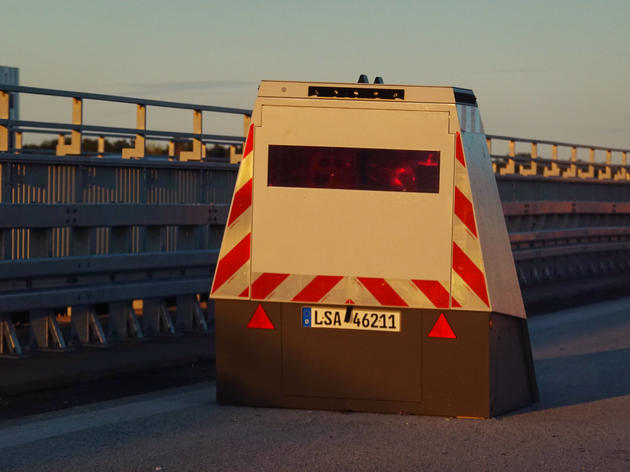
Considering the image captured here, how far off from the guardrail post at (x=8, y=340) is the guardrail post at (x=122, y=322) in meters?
1.38

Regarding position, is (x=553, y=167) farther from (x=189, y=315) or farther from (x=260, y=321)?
(x=260, y=321)

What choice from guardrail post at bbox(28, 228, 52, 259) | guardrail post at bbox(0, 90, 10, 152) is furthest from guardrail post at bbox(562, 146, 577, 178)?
guardrail post at bbox(0, 90, 10, 152)

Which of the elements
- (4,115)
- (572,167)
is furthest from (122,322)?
(572,167)

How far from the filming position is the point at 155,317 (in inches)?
500

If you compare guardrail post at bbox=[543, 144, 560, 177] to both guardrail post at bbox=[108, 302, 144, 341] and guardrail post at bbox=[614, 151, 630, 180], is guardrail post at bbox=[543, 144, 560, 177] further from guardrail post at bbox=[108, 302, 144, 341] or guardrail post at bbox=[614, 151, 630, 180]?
guardrail post at bbox=[108, 302, 144, 341]

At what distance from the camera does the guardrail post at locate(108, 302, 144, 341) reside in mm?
12062

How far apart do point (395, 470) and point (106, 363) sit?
4717mm

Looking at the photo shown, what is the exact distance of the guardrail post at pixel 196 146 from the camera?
14.4 meters

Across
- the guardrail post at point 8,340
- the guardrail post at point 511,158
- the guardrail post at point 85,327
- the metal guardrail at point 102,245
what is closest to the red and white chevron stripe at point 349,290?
the metal guardrail at point 102,245

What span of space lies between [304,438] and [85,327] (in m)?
4.84

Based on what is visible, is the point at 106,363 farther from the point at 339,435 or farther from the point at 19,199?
the point at 339,435

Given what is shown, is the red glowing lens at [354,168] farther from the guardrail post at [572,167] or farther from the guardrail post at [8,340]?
the guardrail post at [572,167]

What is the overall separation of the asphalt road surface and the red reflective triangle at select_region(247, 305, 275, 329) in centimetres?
58

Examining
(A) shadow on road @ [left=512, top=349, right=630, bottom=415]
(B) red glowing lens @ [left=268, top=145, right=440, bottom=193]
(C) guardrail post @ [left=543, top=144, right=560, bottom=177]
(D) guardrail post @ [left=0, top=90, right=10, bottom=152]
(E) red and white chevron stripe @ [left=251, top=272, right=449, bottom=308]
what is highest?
(C) guardrail post @ [left=543, top=144, right=560, bottom=177]
